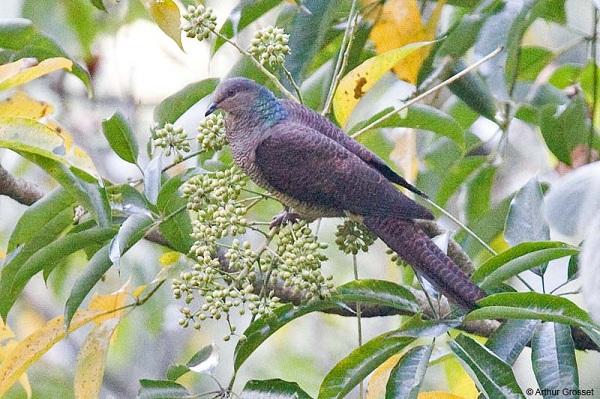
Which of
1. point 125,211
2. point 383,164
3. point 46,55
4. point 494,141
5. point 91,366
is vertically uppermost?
point 494,141

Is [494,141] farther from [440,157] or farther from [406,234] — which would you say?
[406,234]

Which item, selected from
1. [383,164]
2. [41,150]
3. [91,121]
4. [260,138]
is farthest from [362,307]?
[91,121]

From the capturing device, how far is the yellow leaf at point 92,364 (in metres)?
2.24

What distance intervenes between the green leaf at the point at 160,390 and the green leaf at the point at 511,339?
2.29ft

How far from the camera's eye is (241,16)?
8.30 ft

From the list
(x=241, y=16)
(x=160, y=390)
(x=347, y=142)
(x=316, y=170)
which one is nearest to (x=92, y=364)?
(x=160, y=390)

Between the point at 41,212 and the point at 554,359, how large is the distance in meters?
1.30

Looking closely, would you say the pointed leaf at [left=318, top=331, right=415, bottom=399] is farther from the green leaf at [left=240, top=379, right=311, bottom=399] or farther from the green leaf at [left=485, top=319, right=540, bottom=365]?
the green leaf at [left=485, top=319, right=540, bottom=365]

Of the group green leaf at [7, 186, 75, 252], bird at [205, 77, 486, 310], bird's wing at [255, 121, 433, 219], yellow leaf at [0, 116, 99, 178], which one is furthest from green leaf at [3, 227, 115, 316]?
bird's wing at [255, 121, 433, 219]

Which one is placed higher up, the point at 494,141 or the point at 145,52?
the point at 494,141

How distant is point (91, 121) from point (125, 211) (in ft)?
10.4

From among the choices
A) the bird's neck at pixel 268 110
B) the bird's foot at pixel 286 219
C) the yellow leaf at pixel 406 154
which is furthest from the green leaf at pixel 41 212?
the yellow leaf at pixel 406 154

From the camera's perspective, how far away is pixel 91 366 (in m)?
2.26

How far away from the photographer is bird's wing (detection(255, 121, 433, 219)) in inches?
97.1
